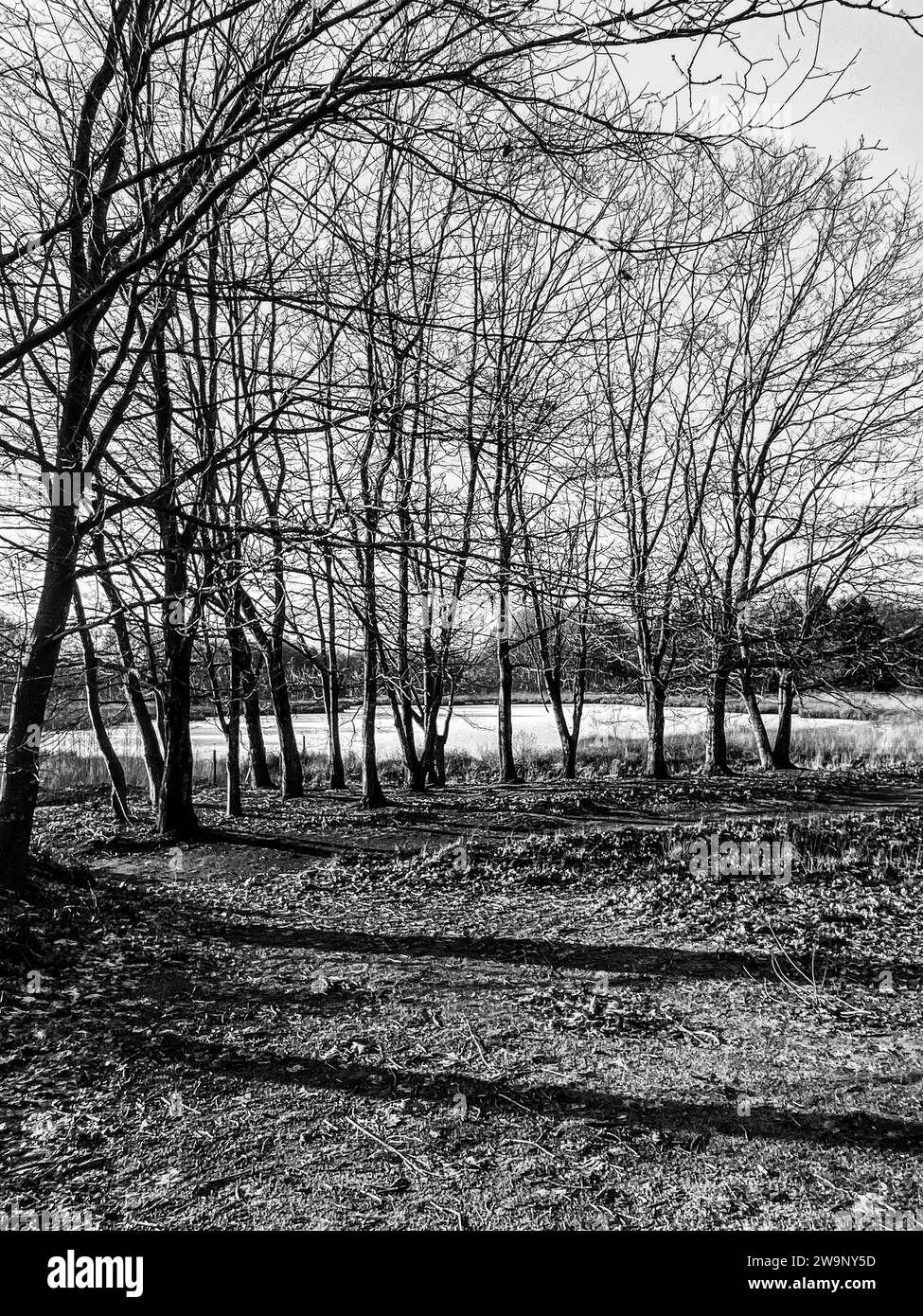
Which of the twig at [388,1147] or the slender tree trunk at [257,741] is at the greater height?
the slender tree trunk at [257,741]

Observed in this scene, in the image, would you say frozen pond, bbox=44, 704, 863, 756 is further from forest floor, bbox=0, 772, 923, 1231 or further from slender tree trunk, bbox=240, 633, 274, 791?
forest floor, bbox=0, 772, 923, 1231

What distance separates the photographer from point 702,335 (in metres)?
15.6

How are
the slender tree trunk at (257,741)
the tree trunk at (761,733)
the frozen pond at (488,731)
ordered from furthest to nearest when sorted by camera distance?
the frozen pond at (488,731) < the tree trunk at (761,733) < the slender tree trunk at (257,741)

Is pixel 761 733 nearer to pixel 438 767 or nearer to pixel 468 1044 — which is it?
pixel 438 767

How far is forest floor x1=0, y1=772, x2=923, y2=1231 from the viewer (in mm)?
3072

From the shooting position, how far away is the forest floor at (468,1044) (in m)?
3.07

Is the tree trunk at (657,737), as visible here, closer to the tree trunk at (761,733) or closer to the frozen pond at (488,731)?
the tree trunk at (761,733)

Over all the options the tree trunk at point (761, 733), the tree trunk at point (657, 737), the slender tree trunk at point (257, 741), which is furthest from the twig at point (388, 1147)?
the tree trunk at point (761, 733)

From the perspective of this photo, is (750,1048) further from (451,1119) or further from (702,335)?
(702,335)

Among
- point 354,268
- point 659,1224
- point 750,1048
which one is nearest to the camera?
point 659,1224

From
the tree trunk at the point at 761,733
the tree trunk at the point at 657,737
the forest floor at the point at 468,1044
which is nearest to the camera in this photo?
the forest floor at the point at 468,1044

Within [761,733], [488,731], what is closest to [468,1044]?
[761,733]
